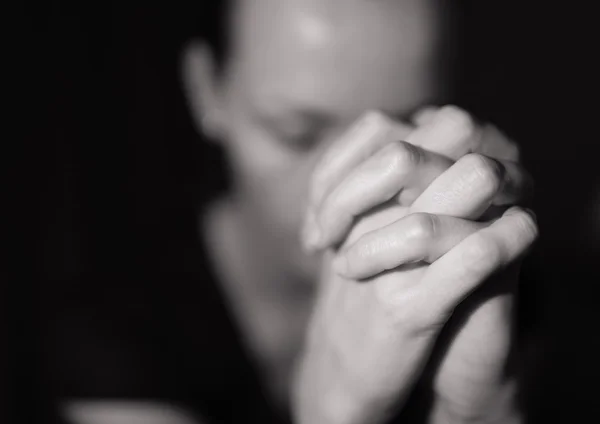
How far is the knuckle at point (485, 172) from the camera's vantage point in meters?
0.37

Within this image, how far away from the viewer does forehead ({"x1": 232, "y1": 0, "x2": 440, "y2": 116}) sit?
0.65m

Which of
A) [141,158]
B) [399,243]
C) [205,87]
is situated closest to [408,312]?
[399,243]

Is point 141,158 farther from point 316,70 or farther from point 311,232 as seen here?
point 311,232

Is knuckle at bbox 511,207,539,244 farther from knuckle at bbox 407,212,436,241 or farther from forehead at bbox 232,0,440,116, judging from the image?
forehead at bbox 232,0,440,116

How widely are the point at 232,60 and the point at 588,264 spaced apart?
2.67ft

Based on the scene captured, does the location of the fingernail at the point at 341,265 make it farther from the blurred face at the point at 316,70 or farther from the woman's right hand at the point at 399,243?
the blurred face at the point at 316,70

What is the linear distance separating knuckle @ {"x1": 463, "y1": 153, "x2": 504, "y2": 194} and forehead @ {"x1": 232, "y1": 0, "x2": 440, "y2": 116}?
0.30m

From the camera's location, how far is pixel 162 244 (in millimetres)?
918

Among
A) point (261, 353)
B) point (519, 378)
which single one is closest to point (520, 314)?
point (519, 378)

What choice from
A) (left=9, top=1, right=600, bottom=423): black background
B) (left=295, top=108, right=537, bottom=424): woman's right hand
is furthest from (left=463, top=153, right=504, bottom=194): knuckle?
(left=9, top=1, right=600, bottom=423): black background

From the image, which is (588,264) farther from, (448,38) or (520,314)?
(448,38)

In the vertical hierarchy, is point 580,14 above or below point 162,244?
above

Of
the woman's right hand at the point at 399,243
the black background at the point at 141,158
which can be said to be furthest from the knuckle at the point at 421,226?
the black background at the point at 141,158

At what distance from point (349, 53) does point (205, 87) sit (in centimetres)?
26
